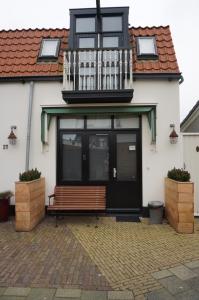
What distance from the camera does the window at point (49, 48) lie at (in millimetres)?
8367

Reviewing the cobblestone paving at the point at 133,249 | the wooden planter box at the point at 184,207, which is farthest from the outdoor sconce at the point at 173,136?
the cobblestone paving at the point at 133,249

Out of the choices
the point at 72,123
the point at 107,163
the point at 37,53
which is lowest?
the point at 107,163

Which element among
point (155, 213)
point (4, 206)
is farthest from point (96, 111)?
point (4, 206)

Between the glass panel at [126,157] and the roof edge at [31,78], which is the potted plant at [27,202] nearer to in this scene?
the glass panel at [126,157]

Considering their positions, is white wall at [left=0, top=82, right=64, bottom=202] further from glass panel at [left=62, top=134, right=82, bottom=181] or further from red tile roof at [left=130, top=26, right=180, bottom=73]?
red tile roof at [left=130, top=26, right=180, bottom=73]

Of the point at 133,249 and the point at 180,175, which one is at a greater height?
the point at 180,175

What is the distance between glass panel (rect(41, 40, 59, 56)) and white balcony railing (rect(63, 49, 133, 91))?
102cm

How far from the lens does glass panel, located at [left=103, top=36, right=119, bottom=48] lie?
27.2 ft

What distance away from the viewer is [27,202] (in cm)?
634

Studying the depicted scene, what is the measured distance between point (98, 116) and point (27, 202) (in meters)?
3.20

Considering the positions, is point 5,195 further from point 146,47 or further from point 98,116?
point 146,47

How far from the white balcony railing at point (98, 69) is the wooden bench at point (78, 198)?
279 cm

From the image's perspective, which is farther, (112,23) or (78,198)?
(112,23)

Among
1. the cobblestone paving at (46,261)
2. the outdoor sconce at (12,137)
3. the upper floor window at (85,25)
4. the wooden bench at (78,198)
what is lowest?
the cobblestone paving at (46,261)
